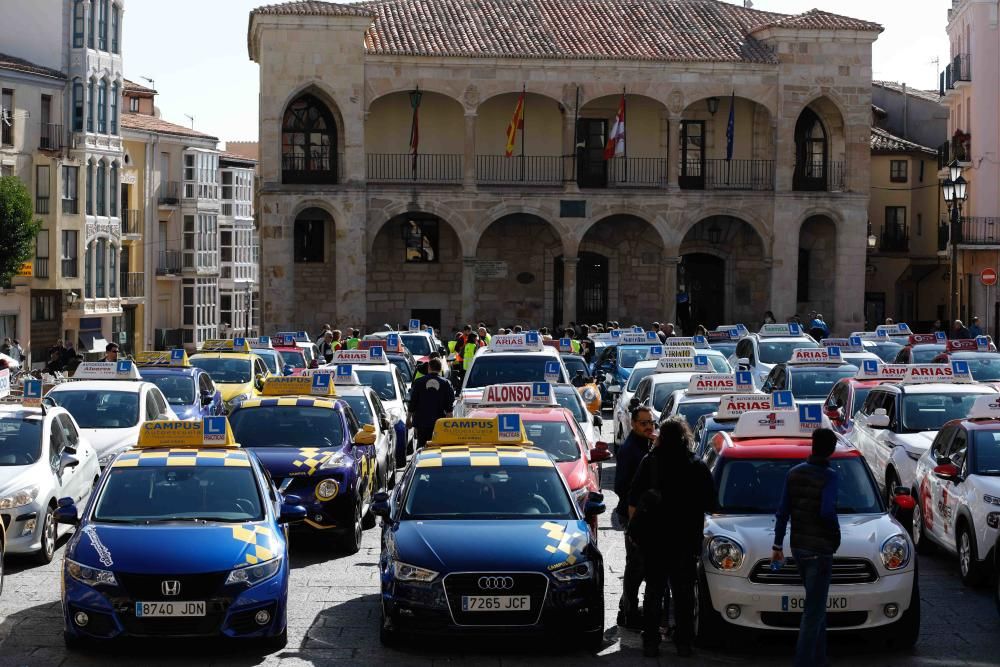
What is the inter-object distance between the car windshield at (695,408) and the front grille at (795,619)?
29.7ft

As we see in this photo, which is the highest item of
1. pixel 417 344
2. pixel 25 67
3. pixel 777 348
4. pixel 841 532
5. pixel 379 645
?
pixel 25 67

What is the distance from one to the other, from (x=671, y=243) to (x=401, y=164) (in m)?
8.30

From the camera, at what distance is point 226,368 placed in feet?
90.0

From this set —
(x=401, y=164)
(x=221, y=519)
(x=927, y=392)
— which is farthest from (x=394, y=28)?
(x=221, y=519)

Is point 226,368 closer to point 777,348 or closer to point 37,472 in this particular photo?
point 777,348

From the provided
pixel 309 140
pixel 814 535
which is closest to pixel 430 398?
pixel 814 535

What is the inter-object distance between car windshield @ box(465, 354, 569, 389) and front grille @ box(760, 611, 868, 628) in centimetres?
1330

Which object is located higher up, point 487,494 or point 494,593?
point 487,494

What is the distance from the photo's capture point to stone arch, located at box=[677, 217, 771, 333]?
5194 centimetres

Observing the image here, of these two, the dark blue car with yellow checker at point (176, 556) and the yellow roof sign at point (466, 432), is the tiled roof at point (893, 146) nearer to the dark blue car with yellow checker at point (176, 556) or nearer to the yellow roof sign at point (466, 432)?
the yellow roof sign at point (466, 432)

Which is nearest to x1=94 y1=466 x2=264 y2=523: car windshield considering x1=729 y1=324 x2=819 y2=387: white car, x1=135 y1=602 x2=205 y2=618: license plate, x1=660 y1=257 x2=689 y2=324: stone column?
x1=135 y1=602 x2=205 y2=618: license plate

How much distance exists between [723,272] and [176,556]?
1669 inches

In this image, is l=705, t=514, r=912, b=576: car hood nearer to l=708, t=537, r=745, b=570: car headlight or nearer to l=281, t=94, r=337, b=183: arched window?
l=708, t=537, r=745, b=570: car headlight

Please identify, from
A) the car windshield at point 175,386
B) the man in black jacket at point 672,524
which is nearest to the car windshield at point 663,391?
the car windshield at point 175,386
